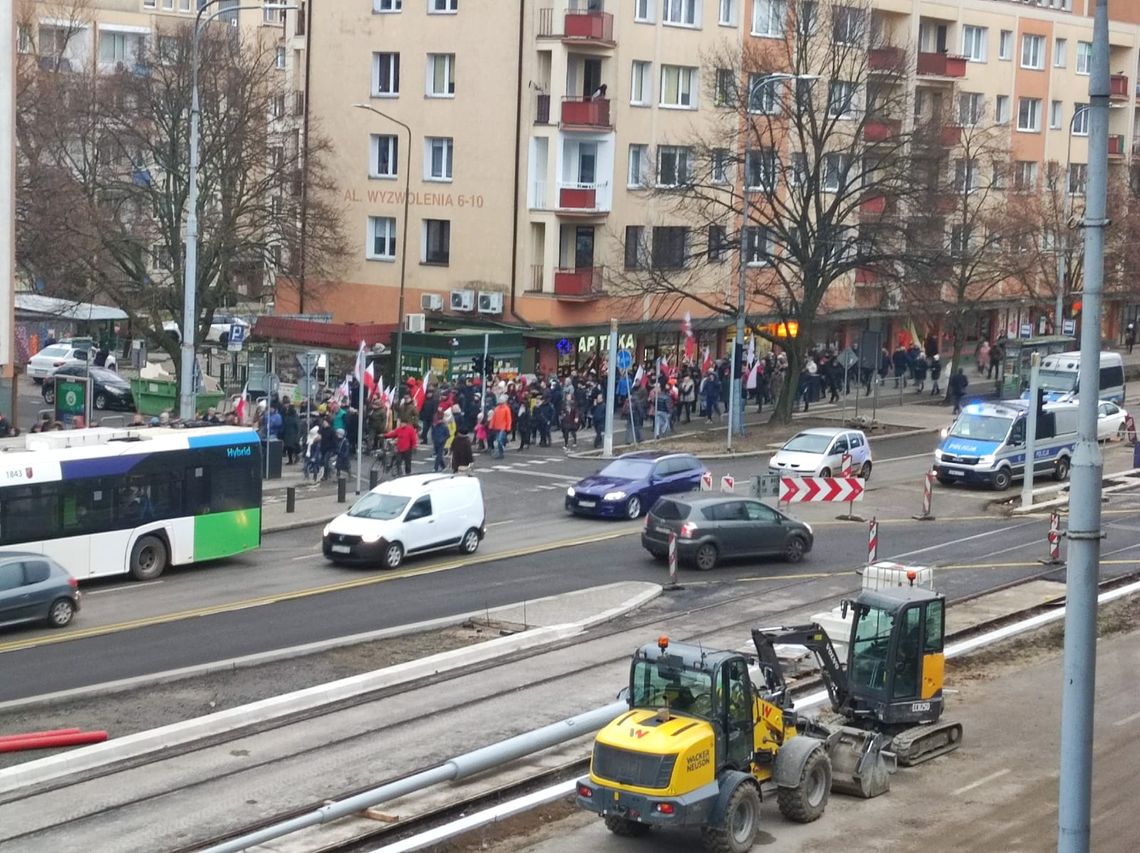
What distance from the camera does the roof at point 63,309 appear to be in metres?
52.6

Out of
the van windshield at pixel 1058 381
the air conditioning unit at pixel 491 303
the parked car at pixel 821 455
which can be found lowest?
the parked car at pixel 821 455

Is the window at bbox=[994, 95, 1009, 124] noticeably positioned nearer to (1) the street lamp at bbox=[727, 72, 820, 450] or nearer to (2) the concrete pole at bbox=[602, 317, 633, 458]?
(1) the street lamp at bbox=[727, 72, 820, 450]

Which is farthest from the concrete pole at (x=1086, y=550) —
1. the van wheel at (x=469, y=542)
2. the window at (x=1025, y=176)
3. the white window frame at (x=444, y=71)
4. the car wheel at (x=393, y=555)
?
the window at (x=1025, y=176)

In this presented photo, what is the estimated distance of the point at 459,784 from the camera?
18406 mm

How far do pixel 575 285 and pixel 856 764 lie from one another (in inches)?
1616

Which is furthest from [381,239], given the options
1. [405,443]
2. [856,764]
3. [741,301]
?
[856,764]

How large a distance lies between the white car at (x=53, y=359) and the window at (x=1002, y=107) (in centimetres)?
4155

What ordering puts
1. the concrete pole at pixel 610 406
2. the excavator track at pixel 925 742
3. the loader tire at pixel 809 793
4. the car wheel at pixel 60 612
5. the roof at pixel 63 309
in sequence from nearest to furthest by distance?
the loader tire at pixel 809 793 < the excavator track at pixel 925 742 < the car wheel at pixel 60 612 < the concrete pole at pixel 610 406 < the roof at pixel 63 309

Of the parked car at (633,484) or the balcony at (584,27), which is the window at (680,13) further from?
the parked car at (633,484)

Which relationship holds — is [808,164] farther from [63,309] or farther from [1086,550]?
[1086,550]

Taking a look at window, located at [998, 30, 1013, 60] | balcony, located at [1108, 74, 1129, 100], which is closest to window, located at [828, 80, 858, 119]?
window, located at [998, 30, 1013, 60]

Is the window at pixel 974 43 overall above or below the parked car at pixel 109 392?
above

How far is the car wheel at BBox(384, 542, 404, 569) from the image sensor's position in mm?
30828

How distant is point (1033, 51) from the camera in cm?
7994
